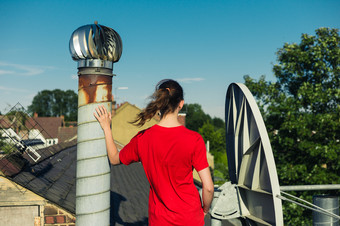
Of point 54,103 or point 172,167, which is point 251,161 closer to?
point 172,167

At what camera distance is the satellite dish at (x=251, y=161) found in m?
2.61

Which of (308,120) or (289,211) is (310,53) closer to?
(308,120)

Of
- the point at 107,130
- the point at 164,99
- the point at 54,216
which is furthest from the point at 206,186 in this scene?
the point at 54,216

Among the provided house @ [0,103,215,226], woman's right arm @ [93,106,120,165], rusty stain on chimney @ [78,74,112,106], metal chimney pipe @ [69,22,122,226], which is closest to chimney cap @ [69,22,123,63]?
metal chimney pipe @ [69,22,122,226]

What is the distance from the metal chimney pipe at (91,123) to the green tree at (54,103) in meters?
113

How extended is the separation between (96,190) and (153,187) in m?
0.48

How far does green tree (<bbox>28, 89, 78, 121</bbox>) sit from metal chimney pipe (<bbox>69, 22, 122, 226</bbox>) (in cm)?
11326

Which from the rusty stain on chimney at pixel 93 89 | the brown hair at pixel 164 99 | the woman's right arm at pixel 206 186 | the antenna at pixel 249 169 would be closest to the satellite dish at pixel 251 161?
A: the antenna at pixel 249 169

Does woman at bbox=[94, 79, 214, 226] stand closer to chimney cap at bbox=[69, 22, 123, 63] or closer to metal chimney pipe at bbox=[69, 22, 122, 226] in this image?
metal chimney pipe at bbox=[69, 22, 122, 226]

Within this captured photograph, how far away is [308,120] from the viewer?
16.0 metres

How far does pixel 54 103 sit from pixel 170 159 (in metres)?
124

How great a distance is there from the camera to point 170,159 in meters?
2.03

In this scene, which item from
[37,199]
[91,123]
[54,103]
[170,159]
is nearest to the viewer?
[170,159]

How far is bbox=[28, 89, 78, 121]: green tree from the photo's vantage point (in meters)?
114
